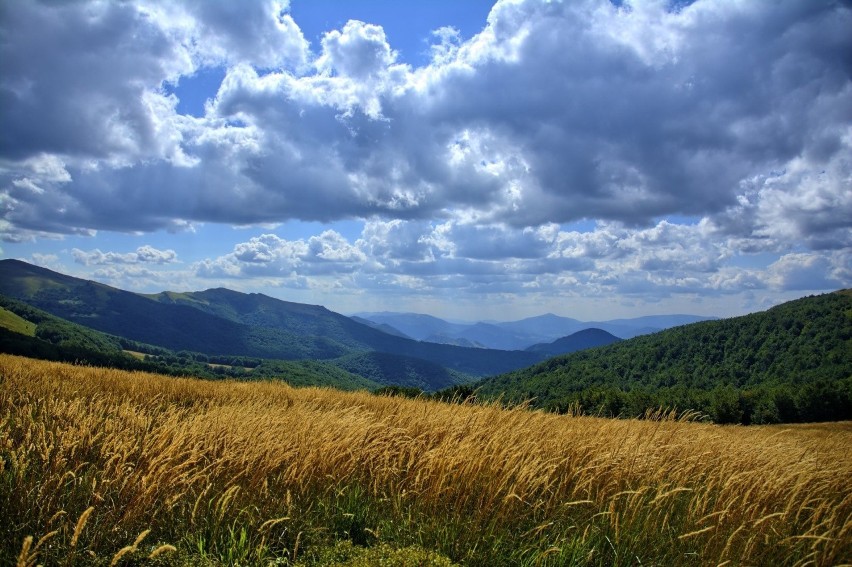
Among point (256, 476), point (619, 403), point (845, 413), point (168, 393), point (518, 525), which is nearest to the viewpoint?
point (518, 525)

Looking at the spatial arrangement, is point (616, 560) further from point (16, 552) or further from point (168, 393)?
point (168, 393)

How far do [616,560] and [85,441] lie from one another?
5.74 metres

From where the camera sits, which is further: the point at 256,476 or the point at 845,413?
the point at 845,413

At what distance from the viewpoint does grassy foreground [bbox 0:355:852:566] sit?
420cm

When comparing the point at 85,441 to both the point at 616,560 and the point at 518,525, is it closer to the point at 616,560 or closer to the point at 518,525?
the point at 518,525

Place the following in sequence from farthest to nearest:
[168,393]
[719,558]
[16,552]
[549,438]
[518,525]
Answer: [168,393], [549,438], [518,525], [719,558], [16,552]

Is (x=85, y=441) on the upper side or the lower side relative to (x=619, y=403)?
upper

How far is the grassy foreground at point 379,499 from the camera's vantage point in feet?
13.8

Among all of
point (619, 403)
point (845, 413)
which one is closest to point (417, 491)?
point (619, 403)

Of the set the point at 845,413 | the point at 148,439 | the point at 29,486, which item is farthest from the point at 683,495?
the point at 845,413

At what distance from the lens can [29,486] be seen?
442cm

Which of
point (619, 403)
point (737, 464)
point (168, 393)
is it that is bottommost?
point (619, 403)

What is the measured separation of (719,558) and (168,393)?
11838 mm

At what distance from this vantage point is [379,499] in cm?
525
